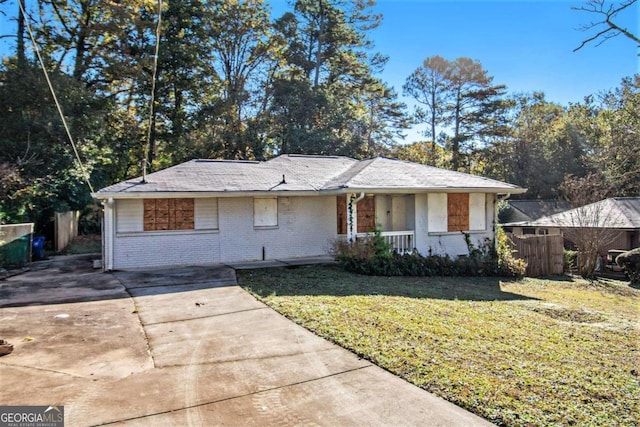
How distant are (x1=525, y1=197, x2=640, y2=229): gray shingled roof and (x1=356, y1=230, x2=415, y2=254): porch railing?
8721 mm

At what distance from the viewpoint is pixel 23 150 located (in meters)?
17.8

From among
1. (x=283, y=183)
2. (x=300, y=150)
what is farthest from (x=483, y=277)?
(x=300, y=150)

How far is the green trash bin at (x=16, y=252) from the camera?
12750mm

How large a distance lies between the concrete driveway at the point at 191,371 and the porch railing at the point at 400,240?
683 centimetres

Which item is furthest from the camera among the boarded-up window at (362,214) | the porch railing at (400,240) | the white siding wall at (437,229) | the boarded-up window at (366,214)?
the boarded-up window at (366,214)

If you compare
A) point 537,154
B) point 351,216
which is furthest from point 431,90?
point 351,216

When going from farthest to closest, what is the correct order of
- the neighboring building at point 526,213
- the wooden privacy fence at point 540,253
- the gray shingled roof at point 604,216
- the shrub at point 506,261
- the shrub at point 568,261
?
the neighboring building at point 526,213 < the gray shingled roof at point 604,216 < the shrub at point 568,261 < the wooden privacy fence at point 540,253 < the shrub at point 506,261

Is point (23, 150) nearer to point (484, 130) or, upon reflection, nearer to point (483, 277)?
point (483, 277)

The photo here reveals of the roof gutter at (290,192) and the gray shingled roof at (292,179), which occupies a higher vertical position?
the gray shingled roof at (292,179)

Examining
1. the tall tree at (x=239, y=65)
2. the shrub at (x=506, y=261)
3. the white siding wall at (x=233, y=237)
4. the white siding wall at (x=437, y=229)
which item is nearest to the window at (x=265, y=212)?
the white siding wall at (x=233, y=237)

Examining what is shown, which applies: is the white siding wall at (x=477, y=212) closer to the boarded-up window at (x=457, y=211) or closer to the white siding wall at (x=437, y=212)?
the boarded-up window at (x=457, y=211)

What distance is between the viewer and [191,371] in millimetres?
4438

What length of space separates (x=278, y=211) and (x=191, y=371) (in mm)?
9693

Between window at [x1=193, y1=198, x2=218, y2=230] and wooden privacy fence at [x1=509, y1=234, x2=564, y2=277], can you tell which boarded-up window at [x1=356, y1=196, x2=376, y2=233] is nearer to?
window at [x1=193, y1=198, x2=218, y2=230]
